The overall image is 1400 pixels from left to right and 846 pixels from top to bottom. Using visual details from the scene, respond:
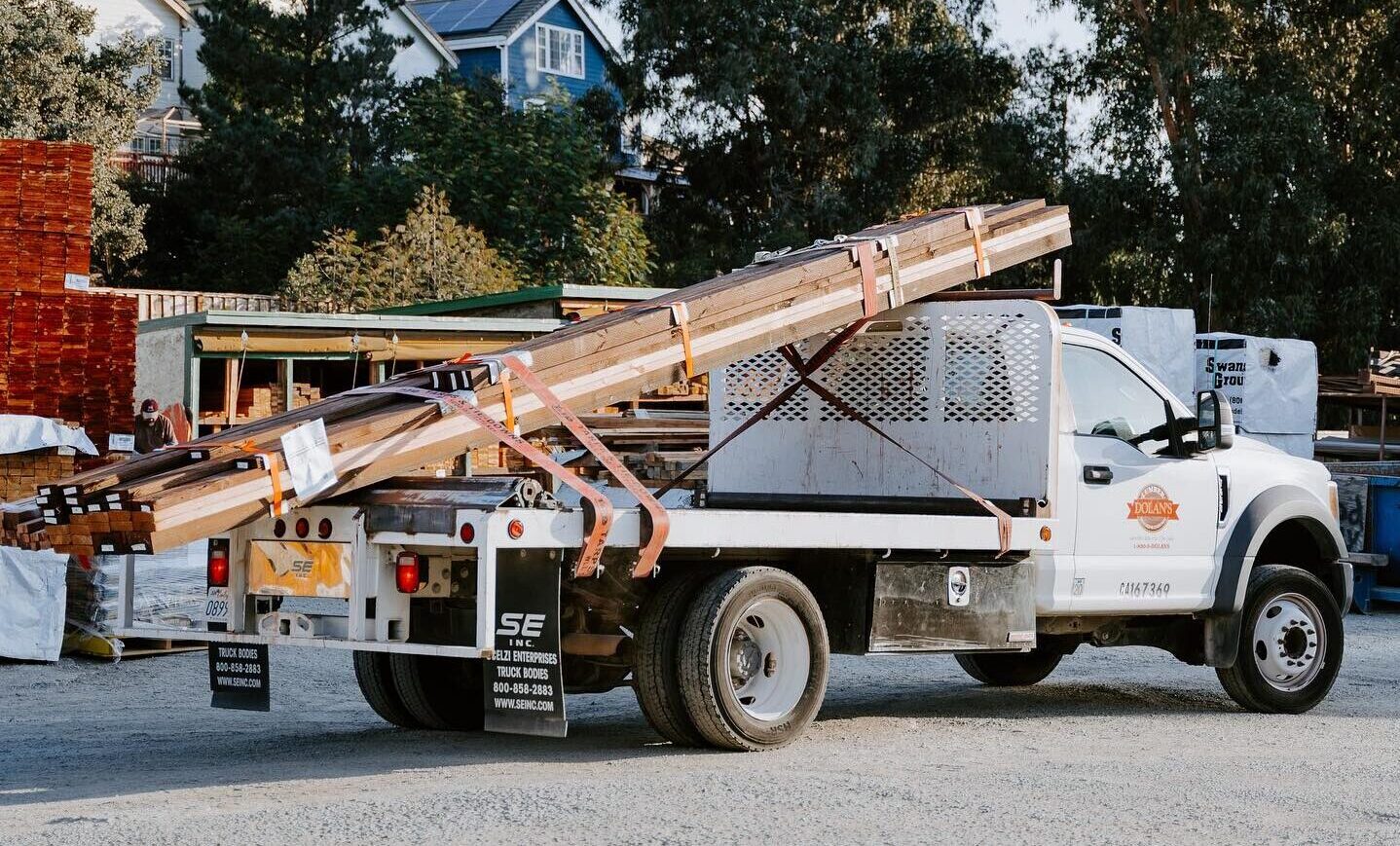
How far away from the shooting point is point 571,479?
7895mm

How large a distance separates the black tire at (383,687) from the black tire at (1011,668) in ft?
13.6

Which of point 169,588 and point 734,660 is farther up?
point 169,588

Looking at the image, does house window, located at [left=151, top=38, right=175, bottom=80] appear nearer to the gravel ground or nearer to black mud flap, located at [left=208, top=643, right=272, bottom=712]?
the gravel ground

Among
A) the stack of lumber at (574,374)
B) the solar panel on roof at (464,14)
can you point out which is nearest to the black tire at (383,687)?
the stack of lumber at (574,374)

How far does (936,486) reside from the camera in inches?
397

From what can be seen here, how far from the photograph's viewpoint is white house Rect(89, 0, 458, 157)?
160ft

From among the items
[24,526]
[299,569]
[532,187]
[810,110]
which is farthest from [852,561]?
[810,110]

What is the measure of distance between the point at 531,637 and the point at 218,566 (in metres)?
1.52

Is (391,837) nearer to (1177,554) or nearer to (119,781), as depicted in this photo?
(119,781)

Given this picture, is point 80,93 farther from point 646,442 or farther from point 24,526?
point 24,526

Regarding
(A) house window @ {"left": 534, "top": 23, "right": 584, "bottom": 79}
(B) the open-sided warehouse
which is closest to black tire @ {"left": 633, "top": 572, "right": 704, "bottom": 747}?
(B) the open-sided warehouse

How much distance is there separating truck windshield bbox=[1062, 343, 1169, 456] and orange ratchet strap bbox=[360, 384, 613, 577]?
11.0 feet

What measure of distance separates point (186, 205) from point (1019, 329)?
35.6 meters

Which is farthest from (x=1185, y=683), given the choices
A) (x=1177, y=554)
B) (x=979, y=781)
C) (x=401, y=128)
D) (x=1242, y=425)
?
(x=401, y=128)
